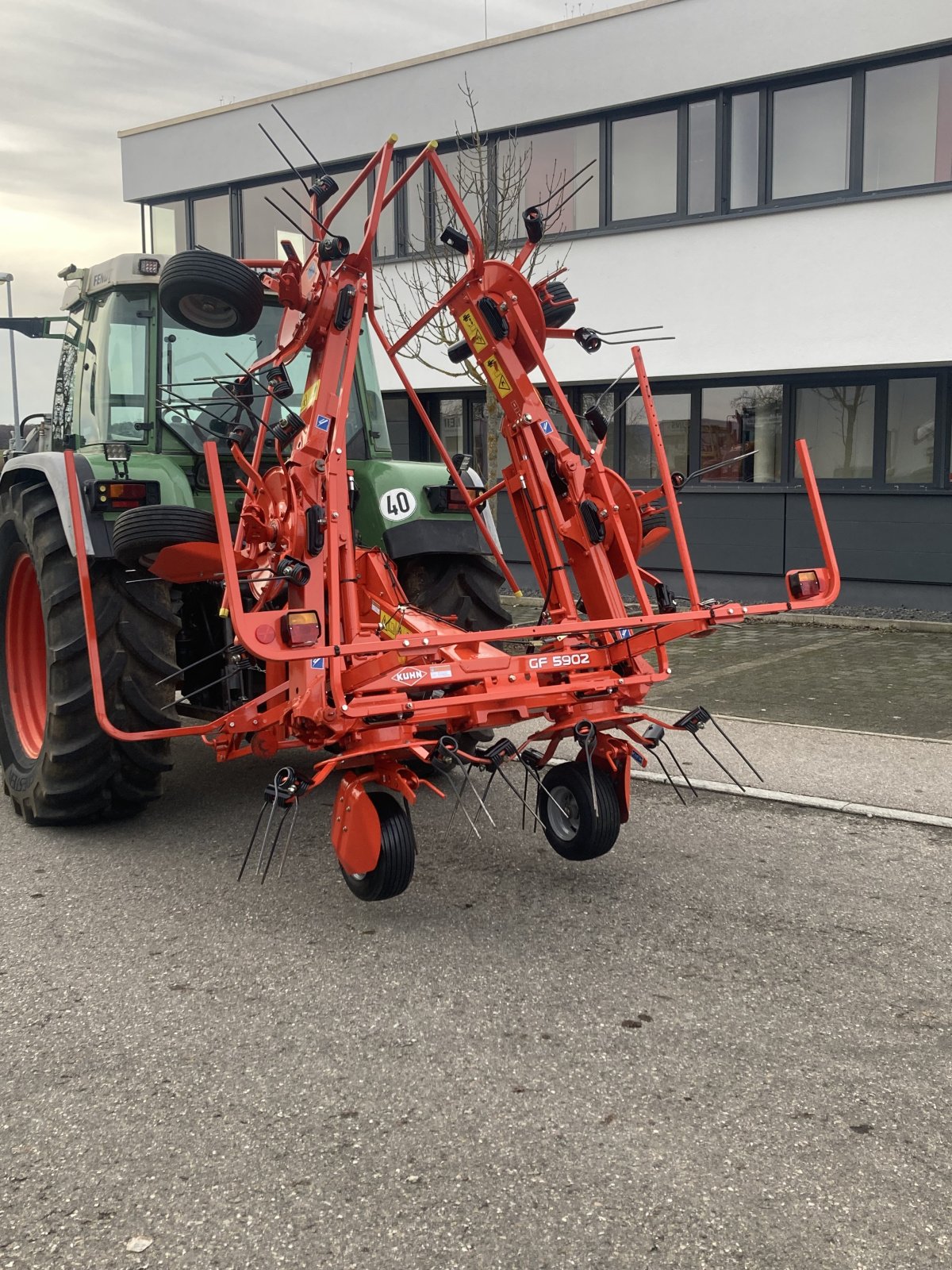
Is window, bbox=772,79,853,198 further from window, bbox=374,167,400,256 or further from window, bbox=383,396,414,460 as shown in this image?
window, bbox=383,396,414,460

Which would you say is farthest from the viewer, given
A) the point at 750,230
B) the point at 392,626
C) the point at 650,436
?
the point at 650,436

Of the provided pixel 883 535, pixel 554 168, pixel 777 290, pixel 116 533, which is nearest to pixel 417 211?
pixel 554 168

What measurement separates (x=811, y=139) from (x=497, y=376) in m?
9.70

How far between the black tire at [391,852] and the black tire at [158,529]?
107 centimetres

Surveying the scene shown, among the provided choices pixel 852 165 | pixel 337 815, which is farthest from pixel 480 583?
pixel 852 165

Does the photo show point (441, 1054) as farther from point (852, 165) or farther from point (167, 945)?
point (852, 165)

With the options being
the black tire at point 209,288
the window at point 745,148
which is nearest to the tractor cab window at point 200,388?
the black tire at point 209,288

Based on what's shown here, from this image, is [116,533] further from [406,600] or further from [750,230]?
[750,230]

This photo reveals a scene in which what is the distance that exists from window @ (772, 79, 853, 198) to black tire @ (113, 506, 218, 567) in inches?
410

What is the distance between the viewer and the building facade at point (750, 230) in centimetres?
1180

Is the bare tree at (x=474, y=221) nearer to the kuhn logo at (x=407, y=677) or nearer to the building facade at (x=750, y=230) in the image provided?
the building facade at (x=750, y=230)

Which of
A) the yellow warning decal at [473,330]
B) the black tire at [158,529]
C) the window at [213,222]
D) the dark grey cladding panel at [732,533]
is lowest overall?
the dark grey cladding panel at [732,533]

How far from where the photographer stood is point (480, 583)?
5.25m

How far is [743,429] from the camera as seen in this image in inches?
528
